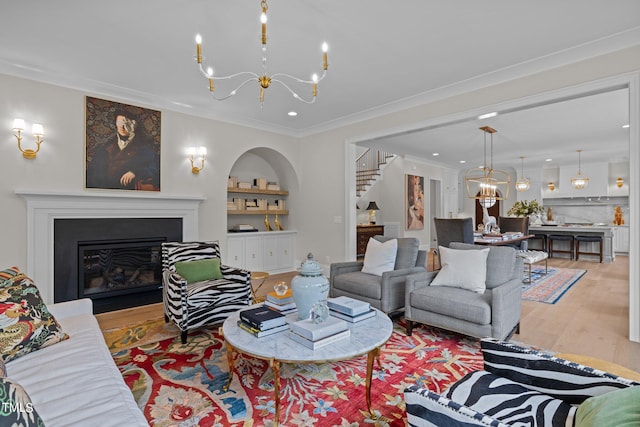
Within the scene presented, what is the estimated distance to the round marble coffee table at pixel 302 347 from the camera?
174cm

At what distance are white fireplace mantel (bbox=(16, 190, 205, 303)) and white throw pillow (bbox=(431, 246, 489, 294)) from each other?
11.7ft

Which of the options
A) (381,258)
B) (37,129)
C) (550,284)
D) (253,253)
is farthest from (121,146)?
(550,284)

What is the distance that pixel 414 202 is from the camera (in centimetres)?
887

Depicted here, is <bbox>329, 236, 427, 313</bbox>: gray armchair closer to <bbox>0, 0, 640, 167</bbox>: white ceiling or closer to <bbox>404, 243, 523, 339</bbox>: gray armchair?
<bbox>404, 243, 523, 339</bbox>: gray armchair

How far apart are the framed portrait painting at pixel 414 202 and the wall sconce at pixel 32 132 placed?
23.9ft

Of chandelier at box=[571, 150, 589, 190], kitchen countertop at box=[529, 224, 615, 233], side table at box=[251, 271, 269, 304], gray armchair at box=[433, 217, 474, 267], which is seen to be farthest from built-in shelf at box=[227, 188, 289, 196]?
chandelier at box=[571, 150, 589, 190]

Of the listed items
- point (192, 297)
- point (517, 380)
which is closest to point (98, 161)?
point (192, 297)

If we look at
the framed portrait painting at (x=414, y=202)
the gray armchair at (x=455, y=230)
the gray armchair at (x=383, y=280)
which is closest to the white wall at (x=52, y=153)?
the gray armchair at (x=383, y=280)

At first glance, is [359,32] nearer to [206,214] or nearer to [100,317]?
[206,214]

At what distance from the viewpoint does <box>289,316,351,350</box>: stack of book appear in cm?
183

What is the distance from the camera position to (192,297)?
9.64ft

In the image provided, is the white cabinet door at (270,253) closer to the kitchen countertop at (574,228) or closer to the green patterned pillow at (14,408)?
the green patterned pillow at (14,408)

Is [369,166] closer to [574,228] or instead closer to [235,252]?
[235,252]

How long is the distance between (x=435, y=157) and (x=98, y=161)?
7580 millimetres
